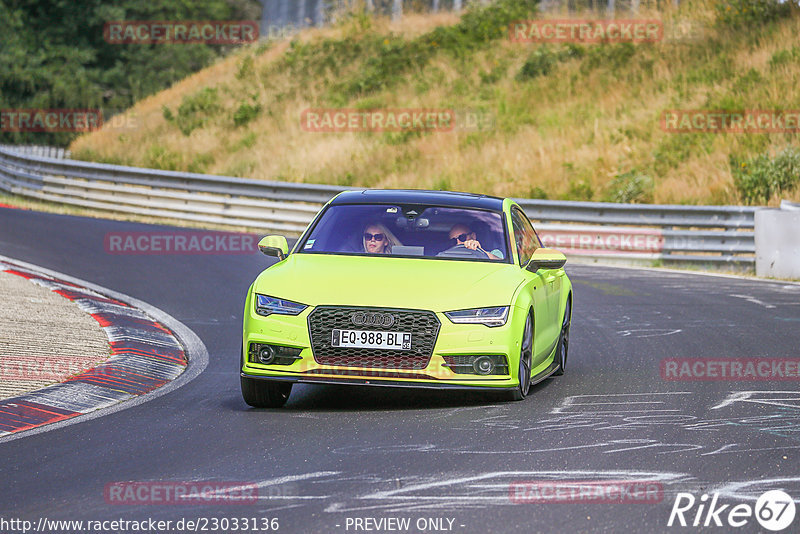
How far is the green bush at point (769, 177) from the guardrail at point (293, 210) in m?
3.19

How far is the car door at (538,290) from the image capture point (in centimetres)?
947

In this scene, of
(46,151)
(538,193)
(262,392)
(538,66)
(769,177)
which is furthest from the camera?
(46,151)

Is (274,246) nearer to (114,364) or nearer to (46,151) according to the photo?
(114,364)

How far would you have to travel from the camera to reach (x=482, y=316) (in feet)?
28.4

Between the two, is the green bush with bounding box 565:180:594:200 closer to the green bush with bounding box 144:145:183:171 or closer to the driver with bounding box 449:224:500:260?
the green bush with bounding box 144:145:183:171

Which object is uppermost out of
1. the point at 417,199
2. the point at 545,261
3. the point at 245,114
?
the point at 245,114

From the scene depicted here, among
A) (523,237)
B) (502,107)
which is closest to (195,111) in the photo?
(502,107)

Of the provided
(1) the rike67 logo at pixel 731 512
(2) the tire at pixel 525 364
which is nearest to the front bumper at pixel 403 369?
(2) the tire at pixel 525 364

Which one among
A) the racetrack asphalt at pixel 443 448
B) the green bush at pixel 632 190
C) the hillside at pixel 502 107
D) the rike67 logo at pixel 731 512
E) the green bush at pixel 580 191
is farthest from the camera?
the hillside at pixel 502 107

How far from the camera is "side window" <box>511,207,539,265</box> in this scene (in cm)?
993

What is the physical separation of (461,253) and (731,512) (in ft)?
13.5

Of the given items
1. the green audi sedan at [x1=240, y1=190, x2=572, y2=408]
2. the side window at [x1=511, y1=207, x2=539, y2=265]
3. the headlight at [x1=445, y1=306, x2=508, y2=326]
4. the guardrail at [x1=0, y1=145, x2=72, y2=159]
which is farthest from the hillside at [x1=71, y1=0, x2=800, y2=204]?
the headlight at [x1=445, y1=306, x2=508, y2=326]

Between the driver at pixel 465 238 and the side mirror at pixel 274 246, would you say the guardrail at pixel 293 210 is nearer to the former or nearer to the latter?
the driver at pixel 465 238

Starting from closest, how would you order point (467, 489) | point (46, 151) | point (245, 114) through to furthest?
point (467, 489) → point (46, 151) → point (245, 114)
